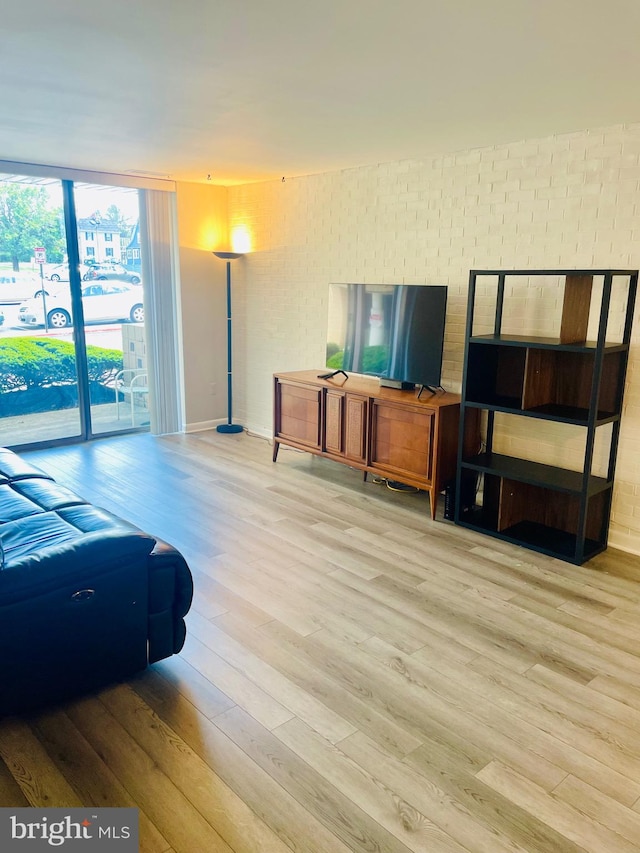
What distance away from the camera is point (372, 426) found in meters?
4.56

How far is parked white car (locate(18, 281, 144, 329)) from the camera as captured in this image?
5.59 metres

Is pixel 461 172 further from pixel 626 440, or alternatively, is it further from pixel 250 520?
pixel 250 520

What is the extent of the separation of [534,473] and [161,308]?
12.8ft

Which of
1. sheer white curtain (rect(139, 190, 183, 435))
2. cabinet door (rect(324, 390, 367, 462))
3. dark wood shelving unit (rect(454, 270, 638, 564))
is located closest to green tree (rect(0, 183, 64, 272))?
sheer white curtain (rect(139, 190, 183, 435))

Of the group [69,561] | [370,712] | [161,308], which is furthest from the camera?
[161,308]

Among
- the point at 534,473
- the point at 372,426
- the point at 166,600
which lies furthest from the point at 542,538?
the point at 166,600

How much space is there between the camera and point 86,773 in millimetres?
2023

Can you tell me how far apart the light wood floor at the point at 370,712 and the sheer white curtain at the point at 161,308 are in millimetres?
2497

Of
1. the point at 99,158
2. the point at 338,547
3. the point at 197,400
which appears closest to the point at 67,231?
the point at 99,158

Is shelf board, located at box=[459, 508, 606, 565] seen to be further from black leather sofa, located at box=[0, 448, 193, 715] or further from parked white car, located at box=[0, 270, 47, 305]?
parked white car, located at box=[0, 270, 47, 305]

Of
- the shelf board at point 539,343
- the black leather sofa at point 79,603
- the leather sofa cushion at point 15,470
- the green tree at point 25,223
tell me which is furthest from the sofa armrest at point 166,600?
the green tree at point 25,223

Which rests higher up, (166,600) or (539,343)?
(539,343)

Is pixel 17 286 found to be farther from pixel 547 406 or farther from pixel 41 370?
pixel 547 406

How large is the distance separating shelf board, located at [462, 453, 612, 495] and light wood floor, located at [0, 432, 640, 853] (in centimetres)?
43
